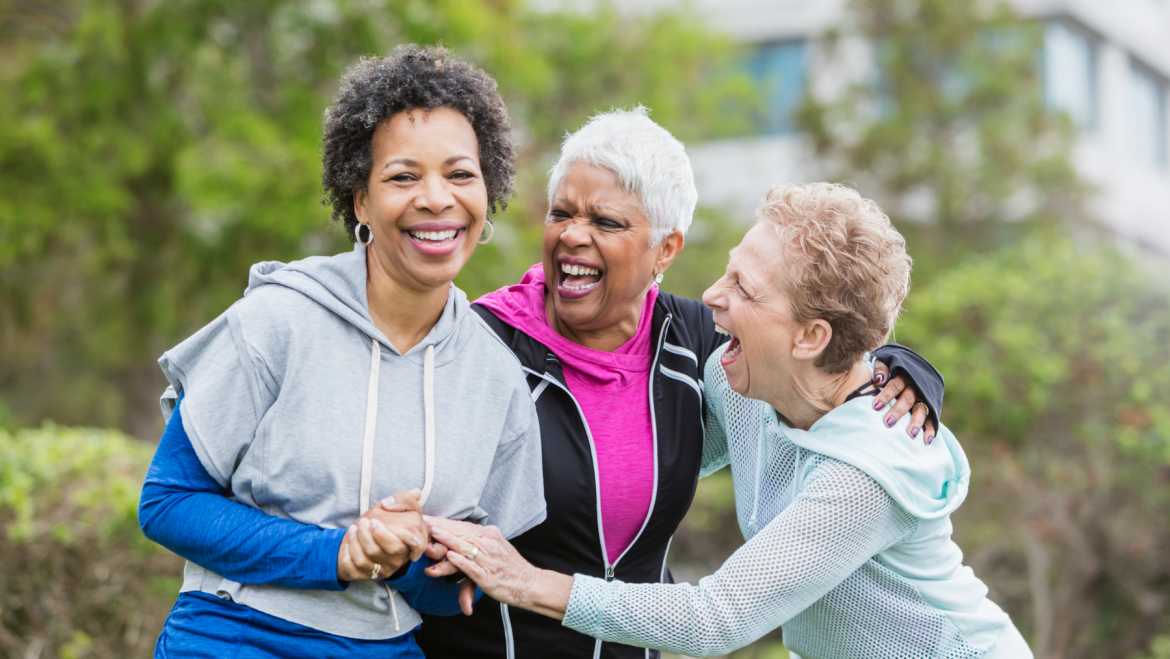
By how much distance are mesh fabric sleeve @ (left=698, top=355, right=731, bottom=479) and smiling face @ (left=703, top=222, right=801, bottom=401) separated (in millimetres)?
348

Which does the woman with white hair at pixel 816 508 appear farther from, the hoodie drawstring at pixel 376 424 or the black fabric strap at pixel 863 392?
the hoodie drawstring at pixel 376 424

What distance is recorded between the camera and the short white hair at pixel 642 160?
9.54 ft

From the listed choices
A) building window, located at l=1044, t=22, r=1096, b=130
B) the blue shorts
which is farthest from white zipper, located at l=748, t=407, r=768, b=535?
building window, located at l=1044, t=22, r=1096, b=130

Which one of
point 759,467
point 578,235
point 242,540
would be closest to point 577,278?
point 578,235

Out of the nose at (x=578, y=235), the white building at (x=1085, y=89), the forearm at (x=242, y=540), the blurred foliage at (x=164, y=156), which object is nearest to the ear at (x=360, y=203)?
the nose at (x=578, y=235)

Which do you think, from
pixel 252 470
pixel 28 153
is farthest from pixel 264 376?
pixel 28 153

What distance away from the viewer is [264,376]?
2.20 metres

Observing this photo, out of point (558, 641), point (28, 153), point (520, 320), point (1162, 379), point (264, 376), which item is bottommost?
point (558, 641)

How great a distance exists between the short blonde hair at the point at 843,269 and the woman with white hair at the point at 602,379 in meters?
0.31

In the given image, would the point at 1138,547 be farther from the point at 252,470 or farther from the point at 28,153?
the point at 28,153

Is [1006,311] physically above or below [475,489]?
above

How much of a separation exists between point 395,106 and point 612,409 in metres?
1.04

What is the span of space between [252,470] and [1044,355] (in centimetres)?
566

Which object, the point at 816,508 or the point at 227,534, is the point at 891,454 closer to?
the point at 816,508
